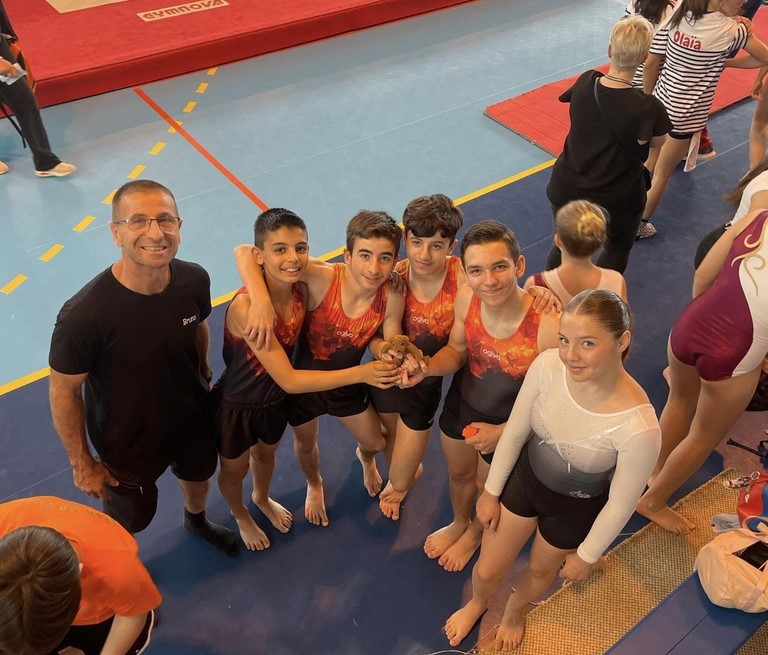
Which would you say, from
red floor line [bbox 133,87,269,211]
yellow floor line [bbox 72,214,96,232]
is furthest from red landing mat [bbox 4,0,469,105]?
yellow floor line [bbox 72,214,96,232]

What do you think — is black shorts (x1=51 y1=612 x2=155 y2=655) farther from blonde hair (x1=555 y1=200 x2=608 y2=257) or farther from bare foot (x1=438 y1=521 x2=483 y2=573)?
blonde hair (x1=555 y1=200 x2=608 y2=257)

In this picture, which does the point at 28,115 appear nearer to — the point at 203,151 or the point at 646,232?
the point at 203,151

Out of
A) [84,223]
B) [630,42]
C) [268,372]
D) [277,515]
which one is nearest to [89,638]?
[268,372]

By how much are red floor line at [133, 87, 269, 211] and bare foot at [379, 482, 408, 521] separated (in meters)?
2.59

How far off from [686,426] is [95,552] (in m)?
2.59

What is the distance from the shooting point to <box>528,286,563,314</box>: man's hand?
236 cm

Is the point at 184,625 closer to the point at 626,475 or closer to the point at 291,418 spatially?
the point at 291,418

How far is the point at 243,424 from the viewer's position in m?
2.69

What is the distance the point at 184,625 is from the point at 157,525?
20.6 inches

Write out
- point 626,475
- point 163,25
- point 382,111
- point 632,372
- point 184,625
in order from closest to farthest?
point 626,475 < point 184,625 < point 632,372 < point 382,111 < point 163,25

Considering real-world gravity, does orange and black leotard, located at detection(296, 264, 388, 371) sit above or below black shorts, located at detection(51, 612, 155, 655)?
above

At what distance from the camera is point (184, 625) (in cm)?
286

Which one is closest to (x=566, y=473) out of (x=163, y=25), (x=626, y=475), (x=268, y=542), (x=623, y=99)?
(x=626, y=475)

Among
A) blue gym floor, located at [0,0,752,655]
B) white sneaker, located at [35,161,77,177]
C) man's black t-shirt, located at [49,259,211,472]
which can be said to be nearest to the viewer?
man's black t-shirt, located at [49,259,211,472]
